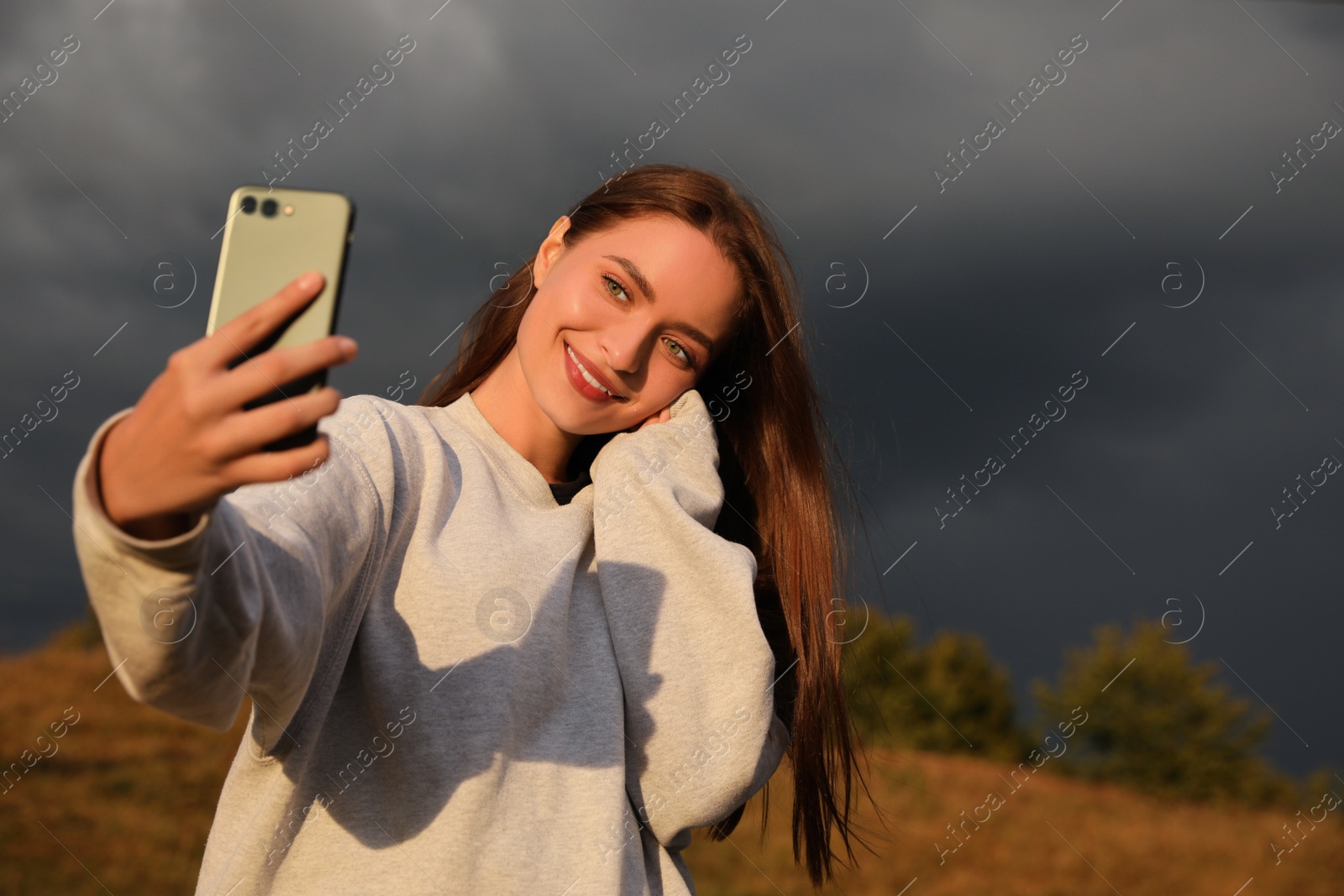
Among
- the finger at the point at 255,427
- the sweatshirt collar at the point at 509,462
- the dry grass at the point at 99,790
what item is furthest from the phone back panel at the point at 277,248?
the dry grass at the point at 99,790

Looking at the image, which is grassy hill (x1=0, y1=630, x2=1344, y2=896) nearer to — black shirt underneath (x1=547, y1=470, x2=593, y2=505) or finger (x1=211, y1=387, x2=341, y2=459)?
black shirt underneath (x1=547, y1=470, x2=593, y2=505)

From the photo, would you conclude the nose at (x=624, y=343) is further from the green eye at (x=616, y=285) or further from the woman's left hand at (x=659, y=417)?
the woman's left hand at (x=659, y=417)

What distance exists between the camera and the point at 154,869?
9070 millimetres

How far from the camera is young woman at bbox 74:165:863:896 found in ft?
3.82

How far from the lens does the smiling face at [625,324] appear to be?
8.58 feet

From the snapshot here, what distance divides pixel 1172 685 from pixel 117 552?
31354 millimetres

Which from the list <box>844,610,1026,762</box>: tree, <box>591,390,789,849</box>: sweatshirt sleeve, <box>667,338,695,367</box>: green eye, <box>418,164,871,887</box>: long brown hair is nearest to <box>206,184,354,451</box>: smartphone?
<box>591,390,789,849</box>: sweatshirt sleeve

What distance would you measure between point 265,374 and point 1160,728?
30.4 meters

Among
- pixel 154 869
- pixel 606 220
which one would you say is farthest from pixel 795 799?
pixel 154 869

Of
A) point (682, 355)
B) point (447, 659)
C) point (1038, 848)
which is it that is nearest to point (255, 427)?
point (447, 659)

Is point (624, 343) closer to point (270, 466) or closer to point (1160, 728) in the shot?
point (270, 466)

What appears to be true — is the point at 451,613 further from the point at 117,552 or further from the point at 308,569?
the point at 117,552

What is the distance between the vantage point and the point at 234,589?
1.26 metres

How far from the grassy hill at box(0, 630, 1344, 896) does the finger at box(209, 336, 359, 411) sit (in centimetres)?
237
